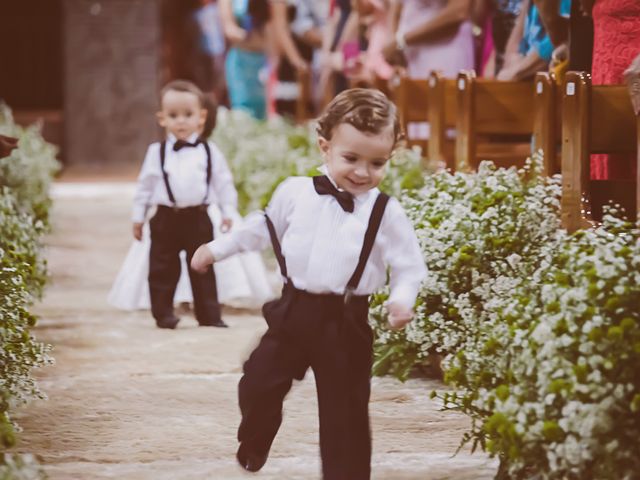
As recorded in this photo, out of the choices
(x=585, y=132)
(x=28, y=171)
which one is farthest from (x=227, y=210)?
(x=28, y=171)

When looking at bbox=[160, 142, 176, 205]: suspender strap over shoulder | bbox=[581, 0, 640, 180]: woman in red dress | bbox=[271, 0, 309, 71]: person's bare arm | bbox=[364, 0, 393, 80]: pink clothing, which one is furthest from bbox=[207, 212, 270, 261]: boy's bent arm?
bbox=[271, 0, 309, 71]: person's bare arm

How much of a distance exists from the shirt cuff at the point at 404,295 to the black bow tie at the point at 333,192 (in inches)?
10.6

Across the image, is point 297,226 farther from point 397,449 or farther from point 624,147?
point 624,147

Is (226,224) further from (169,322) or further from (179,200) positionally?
(169,322)

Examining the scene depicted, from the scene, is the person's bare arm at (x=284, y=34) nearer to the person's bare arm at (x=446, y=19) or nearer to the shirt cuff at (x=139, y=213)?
the person's bare arm at (x=446, y=19)

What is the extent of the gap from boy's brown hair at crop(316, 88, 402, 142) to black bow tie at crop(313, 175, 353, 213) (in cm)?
13

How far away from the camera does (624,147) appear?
17.0ft

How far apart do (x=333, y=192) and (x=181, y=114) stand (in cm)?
326

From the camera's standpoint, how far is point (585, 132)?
5.06 meters

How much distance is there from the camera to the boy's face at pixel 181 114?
23.4 feet

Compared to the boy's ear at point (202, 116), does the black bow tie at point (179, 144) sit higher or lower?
lower

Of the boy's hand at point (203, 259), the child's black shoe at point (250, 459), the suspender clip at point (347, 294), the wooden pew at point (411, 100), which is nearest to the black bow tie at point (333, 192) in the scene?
the suspender clip at point (347, 294)

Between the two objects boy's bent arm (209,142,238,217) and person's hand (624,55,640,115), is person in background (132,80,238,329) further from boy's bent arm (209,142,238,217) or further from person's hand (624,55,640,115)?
person's hand (624,55,640,115)

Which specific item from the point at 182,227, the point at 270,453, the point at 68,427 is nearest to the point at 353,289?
the point at 270,453
